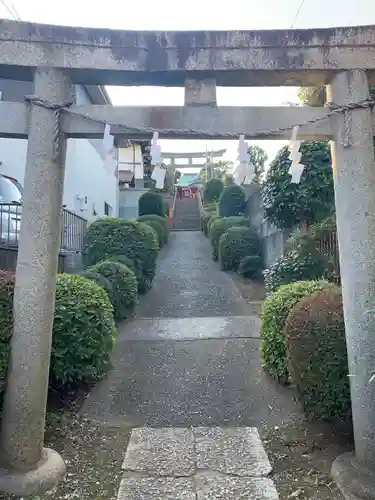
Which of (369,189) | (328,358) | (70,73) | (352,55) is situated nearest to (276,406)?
(328,358)

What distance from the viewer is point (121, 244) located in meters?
10.7

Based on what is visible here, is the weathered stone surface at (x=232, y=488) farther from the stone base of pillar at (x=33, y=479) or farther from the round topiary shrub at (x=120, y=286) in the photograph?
the round topiary shrub at (x=120, y=286)

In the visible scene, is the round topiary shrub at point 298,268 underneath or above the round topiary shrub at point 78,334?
above

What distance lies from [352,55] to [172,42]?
151cm

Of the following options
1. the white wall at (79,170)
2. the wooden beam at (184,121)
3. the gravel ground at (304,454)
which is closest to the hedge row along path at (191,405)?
the gravel ground at (304,454)

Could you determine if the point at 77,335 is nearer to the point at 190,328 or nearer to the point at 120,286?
the point at 190,328

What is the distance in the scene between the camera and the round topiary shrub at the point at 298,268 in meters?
8.21

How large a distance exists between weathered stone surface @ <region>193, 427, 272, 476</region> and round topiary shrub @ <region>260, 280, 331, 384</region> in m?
0.92

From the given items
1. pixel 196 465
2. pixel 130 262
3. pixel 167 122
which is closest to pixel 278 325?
pixel 196 465

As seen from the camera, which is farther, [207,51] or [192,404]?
[192,404]

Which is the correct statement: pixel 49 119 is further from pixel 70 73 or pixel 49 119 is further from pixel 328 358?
pixel 328 358

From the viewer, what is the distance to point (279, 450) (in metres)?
4.16

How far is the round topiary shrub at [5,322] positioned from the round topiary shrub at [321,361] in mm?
2419

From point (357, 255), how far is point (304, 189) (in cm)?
567
